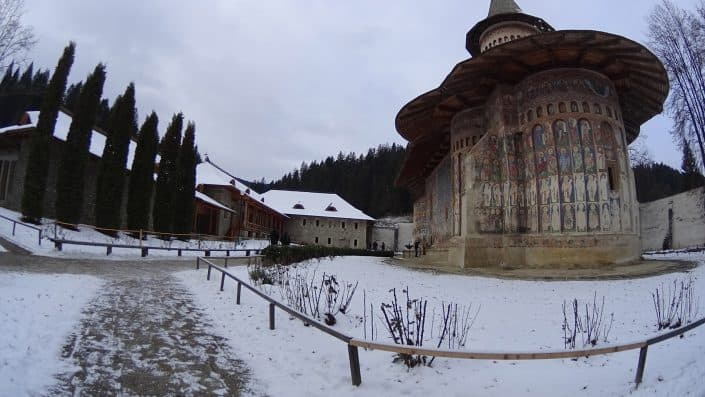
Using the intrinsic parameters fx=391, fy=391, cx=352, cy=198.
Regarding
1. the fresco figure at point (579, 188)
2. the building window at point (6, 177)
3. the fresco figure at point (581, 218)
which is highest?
the building window at point (6, 177)

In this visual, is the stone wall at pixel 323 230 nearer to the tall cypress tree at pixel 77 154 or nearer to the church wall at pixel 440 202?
the church wall at pixel 440 202

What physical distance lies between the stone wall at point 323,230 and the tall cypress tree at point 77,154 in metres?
32.0

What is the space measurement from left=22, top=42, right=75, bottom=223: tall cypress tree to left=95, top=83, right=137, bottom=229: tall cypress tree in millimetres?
2563

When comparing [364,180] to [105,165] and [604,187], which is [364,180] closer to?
[105,165]

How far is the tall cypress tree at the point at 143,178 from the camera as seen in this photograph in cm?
2372

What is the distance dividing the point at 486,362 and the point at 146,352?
160 inches

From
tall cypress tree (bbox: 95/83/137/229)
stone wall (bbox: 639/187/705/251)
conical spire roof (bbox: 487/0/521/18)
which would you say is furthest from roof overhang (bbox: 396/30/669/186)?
tall cypress tree (bbox: 95/83/137/229)

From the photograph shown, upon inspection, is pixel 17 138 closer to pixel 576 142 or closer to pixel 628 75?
pixel 576 142

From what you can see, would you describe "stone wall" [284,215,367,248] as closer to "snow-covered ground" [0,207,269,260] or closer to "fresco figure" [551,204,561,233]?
"snow-covered ground" [0,207,269,260]

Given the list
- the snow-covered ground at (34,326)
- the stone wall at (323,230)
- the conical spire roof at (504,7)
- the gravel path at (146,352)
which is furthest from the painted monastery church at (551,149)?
the stone wall at (323,230)

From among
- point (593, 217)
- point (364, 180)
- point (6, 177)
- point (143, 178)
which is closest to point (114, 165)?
point (143, 178)

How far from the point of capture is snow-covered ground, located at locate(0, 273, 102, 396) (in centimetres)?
334

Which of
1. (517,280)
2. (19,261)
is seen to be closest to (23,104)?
(19,261)

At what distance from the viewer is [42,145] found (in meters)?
20.4
